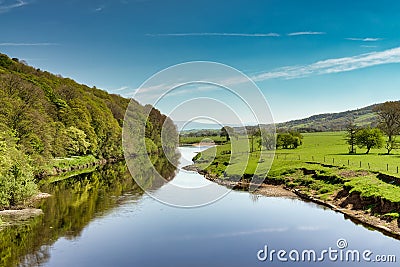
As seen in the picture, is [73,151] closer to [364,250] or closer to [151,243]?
[151,243]

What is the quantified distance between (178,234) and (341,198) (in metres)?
18.8

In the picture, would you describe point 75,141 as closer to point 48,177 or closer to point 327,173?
point 48,177

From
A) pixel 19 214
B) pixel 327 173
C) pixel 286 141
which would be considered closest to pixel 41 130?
pixel 19 214

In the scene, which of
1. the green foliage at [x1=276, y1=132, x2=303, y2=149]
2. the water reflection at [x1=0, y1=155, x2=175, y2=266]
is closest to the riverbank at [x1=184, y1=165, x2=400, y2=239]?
the water reflection at [x1=0, y1=155, x2=175, y2=266]

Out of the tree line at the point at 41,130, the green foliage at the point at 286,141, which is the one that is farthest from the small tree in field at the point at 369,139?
the tree line at the point at 41,130

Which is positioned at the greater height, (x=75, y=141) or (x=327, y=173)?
(x=75, y=141)

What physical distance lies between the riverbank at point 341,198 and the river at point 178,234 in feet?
3.87

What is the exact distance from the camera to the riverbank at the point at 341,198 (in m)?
32.0

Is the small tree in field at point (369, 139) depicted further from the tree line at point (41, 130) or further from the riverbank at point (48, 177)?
the riverbank at point (48, 177)

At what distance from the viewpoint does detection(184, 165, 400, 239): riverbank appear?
31984mm

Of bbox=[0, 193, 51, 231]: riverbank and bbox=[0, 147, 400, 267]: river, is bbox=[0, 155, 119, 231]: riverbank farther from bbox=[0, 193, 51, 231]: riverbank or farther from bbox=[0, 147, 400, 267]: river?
bbox=[0, 147, 400, 267]: river

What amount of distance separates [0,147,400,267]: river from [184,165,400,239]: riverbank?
118 centimetres

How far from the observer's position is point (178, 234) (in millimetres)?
30625

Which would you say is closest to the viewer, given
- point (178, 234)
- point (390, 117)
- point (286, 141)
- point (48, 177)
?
point (178, 234)
